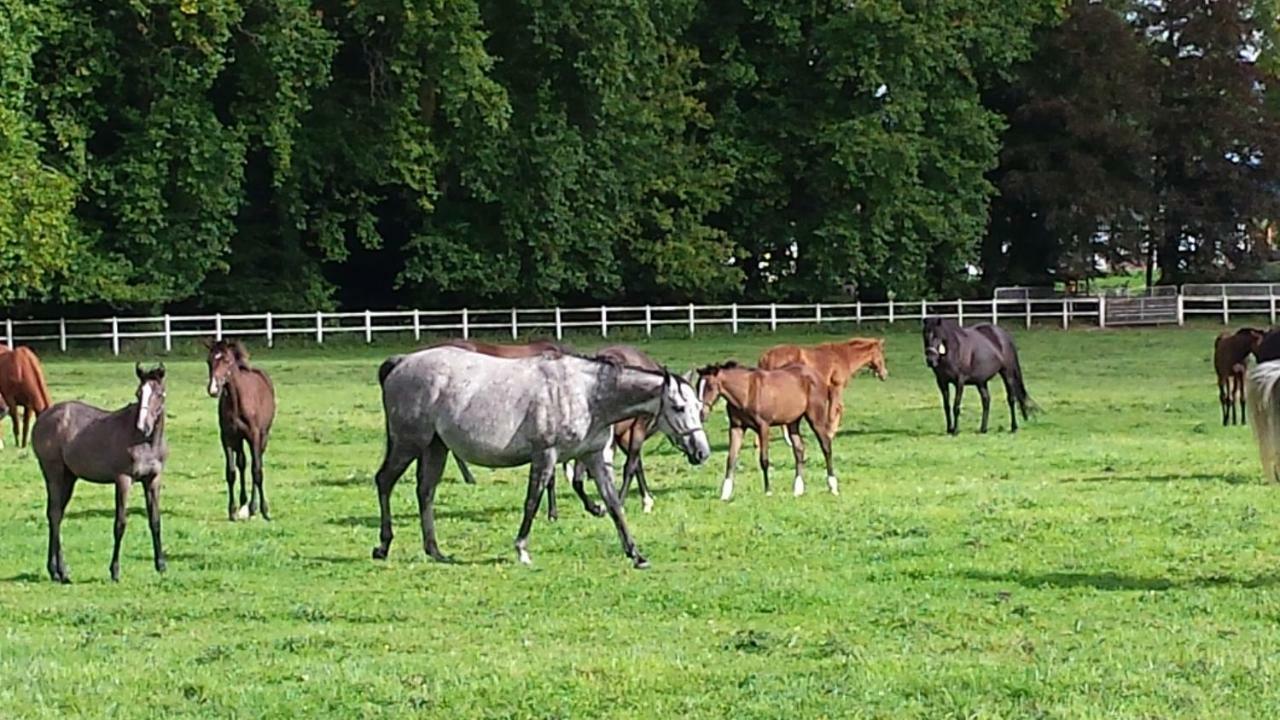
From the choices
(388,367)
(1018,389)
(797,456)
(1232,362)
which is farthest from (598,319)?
(388,367)

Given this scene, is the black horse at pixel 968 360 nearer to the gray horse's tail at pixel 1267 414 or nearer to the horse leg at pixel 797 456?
the horse leg at pixel 797 456

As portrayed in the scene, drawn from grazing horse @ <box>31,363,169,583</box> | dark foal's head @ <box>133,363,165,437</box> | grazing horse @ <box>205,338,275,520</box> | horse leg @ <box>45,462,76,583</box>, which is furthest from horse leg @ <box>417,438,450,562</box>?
grazing horse @ <box>205,338,275,520</box>

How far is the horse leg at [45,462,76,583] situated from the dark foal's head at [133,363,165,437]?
73 cm

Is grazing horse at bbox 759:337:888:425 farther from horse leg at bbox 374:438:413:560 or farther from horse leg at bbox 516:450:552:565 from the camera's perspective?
horse leg at bbox 516:450:552:565

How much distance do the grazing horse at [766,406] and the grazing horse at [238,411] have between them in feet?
13.3

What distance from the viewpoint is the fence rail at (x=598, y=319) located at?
44.6m

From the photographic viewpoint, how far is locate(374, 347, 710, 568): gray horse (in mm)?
12891

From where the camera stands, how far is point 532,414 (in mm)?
12984

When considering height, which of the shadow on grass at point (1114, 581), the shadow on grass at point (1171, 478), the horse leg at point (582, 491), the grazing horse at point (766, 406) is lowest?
the shadow on grass at point (1171, 478)

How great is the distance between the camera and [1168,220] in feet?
182

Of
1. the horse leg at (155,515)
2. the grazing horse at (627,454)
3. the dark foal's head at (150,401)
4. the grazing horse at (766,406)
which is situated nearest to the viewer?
the dark foal's head at (150,401)

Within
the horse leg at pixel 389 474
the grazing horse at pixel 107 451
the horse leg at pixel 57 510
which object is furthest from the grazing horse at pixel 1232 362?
the horse leg at pixel 57 510

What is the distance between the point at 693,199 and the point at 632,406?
38997mm

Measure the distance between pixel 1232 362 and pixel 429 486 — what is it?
14182 mm
